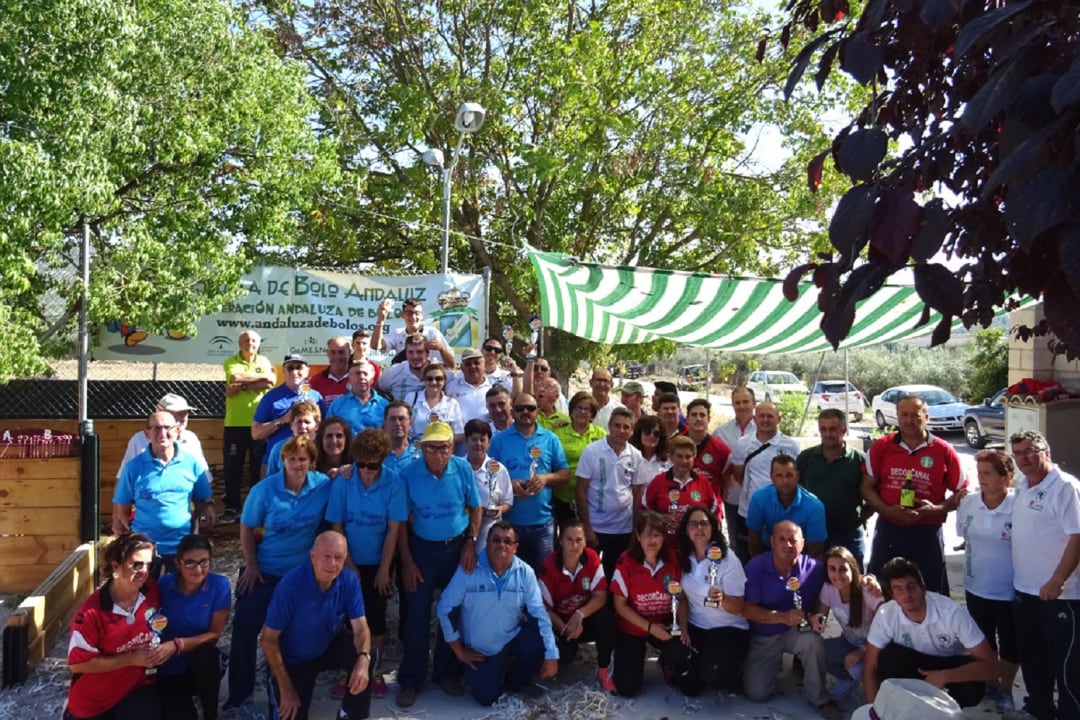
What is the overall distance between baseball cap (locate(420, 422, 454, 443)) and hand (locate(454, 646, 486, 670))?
4.01 ft

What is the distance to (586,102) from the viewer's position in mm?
13227

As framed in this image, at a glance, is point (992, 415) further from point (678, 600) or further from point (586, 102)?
point (678, 600)

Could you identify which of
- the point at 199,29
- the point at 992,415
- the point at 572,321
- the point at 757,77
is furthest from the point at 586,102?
the point at 992,415

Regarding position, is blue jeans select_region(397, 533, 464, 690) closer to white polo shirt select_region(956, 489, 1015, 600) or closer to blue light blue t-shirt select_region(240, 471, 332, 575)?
blue light blue t-shirt select_region(240, 471, 332, 575)

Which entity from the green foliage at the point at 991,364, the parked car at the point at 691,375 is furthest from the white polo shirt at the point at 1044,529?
the parked car at the point at 691,375

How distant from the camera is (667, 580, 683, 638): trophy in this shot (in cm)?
513

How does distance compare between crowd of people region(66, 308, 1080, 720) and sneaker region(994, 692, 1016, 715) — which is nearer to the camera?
crowd of people region(66, 308, 1080, 720)

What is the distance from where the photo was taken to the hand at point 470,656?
16.3 ft

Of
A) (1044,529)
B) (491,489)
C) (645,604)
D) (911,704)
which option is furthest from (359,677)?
(1044,529)

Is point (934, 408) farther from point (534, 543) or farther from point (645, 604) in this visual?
point (645, 604)

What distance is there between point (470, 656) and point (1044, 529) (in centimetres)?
324

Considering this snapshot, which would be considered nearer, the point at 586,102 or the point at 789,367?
the point at 586,102

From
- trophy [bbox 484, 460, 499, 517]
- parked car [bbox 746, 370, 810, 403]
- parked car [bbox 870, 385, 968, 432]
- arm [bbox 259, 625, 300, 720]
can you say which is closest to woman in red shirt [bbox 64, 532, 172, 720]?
arm [bbox 259, 625, 300, 720]

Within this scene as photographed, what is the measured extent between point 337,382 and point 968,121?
5580 mm
